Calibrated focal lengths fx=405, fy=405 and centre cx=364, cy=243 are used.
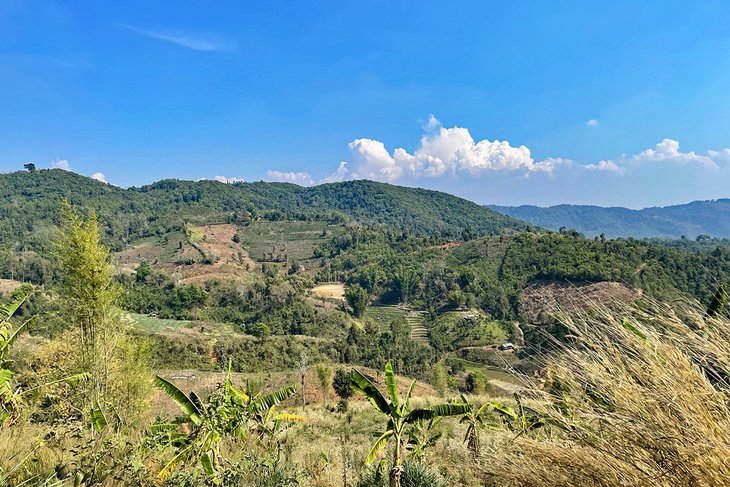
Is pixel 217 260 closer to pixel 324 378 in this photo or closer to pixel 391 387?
pixel 324 378

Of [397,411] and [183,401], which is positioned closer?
[397,411]

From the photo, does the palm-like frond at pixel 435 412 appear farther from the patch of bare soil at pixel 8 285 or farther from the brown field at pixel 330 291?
the patch of bare soil at pixel 8 285

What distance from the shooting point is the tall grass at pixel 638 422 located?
62.4 inches

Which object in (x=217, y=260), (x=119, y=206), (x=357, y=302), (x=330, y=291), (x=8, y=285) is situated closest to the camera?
(x=8, y=285)

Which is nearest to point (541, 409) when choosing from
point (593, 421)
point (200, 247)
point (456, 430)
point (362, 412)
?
point (593, 421)

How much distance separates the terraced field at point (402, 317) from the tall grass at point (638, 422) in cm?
5960

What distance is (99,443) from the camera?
160 inches

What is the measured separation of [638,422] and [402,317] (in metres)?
71.8

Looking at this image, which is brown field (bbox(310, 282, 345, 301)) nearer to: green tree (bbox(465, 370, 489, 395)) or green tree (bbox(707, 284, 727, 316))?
green tree (bbox(465, 370, 489, 395))

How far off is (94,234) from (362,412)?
46.9ft

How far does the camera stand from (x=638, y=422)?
1734mm

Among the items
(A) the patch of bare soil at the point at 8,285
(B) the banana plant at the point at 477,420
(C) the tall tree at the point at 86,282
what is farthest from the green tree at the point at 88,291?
(A) the patch of bare soil at the point at 8,285

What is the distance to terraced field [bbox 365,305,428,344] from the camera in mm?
63531

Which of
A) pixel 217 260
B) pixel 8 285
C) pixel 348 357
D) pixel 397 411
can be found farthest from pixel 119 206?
pixel 397 411
